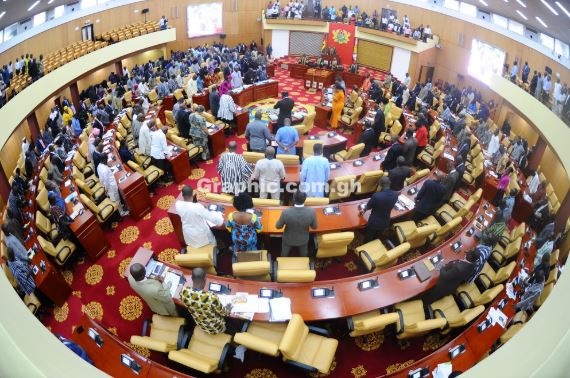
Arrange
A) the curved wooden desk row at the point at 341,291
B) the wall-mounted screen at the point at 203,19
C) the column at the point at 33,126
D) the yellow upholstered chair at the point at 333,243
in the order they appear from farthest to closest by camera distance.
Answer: the wall-mounted screen at the point at 203,19 → the column at the point at 33,126 → the yellow upholstered chair at the point at 333,243 → the curved wooden desk row at the point at 341,291

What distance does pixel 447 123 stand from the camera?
12.2 meters

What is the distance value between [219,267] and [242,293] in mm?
1737

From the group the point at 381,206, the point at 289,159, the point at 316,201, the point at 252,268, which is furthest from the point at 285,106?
the point at 252,268

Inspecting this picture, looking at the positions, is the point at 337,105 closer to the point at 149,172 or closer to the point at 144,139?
the point at 144,139

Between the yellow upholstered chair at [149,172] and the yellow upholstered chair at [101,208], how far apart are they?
1000mm

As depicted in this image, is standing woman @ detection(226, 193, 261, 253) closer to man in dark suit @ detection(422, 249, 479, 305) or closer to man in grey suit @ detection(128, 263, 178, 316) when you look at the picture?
man in grey suit @ detection(128, 263, 178, 316)

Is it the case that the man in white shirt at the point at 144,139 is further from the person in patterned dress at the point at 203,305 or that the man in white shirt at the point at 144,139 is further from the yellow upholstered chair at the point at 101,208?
the person in patterned dress at the point at 203,305

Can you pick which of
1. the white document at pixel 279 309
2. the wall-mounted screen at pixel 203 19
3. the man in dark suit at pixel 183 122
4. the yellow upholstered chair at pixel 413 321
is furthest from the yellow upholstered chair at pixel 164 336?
the wall-mounted screen at pixel 203 19

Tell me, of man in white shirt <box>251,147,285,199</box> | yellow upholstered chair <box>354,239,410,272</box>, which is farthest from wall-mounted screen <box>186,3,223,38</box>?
yellow upholstered chair <box>354,239,410,272</box>

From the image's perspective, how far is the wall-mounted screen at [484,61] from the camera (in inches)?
595

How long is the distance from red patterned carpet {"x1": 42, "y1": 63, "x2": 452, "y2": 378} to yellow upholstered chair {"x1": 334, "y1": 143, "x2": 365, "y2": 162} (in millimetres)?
2542

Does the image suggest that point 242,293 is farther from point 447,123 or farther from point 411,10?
Answer: point 411,10

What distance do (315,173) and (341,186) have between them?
0.78m

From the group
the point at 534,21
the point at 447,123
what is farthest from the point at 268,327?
the point at 534,21
